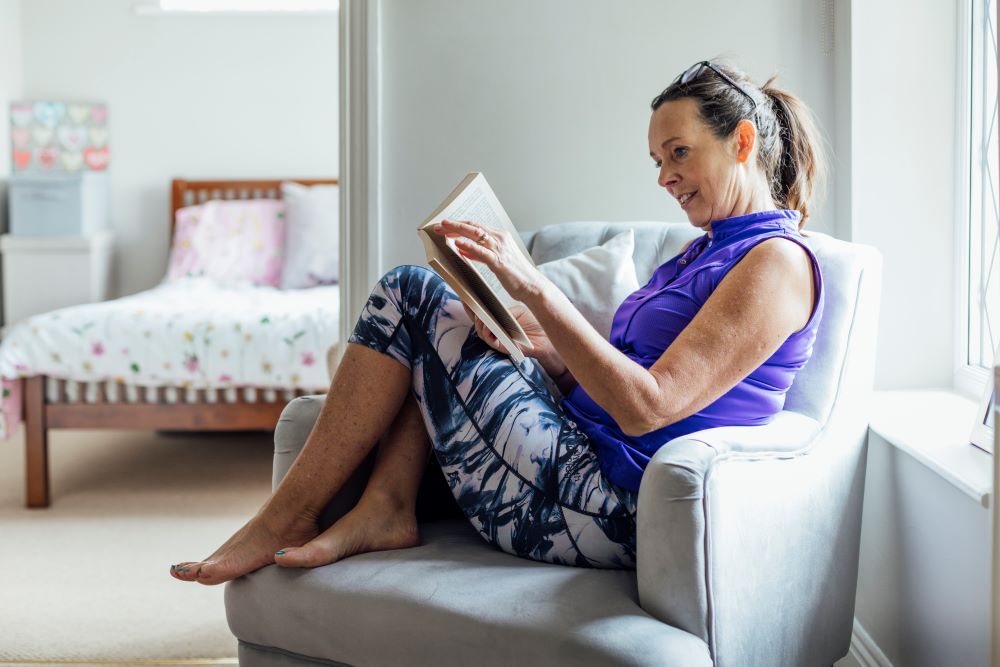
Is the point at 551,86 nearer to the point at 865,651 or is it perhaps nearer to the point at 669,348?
the point at 669,348

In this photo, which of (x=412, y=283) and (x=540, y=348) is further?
(x=540, y=348)

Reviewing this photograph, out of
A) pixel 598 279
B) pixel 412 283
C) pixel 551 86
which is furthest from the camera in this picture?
pixel 551 86

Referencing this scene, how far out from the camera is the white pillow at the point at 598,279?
1.76 metres

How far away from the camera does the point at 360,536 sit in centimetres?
139

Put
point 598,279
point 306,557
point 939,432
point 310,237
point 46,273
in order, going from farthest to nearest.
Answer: point 46,273 → point 310,237 → point 598,279 → point 939,432 → point 306,557

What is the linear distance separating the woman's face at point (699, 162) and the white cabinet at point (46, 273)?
3.71 m

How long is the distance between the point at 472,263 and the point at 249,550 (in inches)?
21.1

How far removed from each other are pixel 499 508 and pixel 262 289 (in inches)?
123

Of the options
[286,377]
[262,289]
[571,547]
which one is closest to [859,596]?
[571,547]

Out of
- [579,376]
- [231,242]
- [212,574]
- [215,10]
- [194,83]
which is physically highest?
[215,10]

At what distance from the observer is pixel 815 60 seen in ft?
6.98

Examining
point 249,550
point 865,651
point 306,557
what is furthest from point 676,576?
point 865,651

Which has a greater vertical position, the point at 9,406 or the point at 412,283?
the point at 412,283

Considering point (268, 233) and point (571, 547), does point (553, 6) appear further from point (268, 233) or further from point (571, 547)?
point (268, 233)
